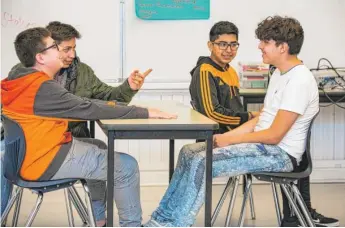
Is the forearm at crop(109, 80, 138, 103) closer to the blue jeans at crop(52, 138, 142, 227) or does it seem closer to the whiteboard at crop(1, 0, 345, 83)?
the blue jeans at crop(52, 138, 142, 227)

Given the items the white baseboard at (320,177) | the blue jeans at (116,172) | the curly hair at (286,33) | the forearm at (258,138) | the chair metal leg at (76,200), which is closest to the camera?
the blue jeans at (116,172)

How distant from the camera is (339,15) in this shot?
5043 mm

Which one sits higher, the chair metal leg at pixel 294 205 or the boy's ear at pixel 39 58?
the boy's ear at pixel 39 58

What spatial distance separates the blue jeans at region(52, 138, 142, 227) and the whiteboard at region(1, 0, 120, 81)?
5.66 ft

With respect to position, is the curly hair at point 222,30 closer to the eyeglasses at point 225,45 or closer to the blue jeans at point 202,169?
the eyeglasses at point 225,45

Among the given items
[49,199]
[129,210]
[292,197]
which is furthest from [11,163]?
[49,199]

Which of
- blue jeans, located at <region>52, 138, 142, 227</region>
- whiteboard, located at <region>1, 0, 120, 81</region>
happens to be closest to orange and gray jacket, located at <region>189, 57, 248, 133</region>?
A: blue jeans, located at <region>52, 138, 142, 227</region>

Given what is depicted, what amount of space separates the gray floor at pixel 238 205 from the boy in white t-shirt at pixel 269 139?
0.89 metres

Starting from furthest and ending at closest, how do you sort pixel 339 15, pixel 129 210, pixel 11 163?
pixel 339 15 → pixel 129 210 → pixel 11 163

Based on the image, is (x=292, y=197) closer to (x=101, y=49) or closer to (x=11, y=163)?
(x=11, y=163)

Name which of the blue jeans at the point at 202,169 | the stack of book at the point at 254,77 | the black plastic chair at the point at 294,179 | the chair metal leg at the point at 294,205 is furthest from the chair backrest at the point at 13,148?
the stack of book at the point at 254,77

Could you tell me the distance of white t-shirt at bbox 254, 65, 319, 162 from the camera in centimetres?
309

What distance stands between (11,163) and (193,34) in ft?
7.48

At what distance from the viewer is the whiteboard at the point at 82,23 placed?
4.77m
